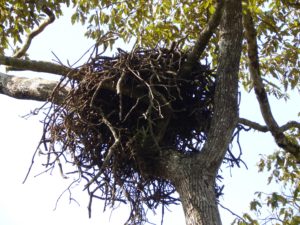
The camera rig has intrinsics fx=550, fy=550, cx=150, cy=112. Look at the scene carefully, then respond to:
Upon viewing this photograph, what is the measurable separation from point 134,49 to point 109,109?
0.49 metres

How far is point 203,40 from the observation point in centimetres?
→ 399

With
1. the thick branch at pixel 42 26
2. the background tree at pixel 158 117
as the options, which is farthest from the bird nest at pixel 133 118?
the thick branch at pixel 42 26

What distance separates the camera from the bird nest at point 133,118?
372 centimetres

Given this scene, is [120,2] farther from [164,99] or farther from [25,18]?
[164,99]

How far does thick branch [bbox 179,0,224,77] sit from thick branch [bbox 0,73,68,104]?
90 centimetres

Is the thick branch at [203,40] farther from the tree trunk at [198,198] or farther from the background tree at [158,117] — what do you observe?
the tree trunk at [198,198]

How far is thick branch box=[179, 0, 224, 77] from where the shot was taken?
3971 millimetres

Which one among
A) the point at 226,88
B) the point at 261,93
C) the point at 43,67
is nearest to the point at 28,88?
the point at 43,67

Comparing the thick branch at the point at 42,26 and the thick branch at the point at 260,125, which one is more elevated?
the thick branch at the point at 42,26

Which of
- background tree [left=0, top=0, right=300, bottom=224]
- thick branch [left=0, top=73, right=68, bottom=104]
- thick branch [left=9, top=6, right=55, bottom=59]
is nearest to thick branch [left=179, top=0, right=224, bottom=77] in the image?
background tree [left=0, top=0, right=300, bottom=224]

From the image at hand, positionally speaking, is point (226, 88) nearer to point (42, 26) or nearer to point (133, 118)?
A: point (133, 118)

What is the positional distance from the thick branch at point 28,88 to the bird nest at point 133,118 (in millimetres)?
91

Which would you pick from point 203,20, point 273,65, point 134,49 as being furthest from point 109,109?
point 273,65

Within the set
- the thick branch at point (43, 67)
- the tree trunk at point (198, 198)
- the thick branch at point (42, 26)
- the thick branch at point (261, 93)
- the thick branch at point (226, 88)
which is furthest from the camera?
the thick branch at point (42, 26)
